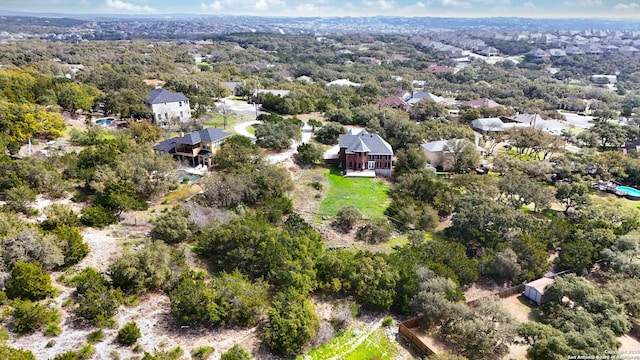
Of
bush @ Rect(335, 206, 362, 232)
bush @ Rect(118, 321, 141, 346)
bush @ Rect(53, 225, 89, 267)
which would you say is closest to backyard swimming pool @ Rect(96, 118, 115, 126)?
bush @ Rect(53, 225, 89, 267)

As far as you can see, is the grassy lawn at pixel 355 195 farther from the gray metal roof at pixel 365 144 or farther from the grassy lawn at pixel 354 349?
the grassy lawn at pixel 354 349

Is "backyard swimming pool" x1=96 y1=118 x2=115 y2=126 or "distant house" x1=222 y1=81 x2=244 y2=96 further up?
"distant house" x1=222 y1=81 x2=244 y2=96

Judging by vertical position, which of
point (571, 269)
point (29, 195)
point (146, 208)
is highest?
point (29, 195)

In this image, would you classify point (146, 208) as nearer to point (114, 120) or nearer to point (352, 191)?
point (352, 191)

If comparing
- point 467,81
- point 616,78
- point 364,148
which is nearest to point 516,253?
point 364,148

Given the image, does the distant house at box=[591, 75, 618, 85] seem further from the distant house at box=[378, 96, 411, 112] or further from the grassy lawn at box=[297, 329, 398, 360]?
the grassy lawn at box=[297, 329, 398, 360]
